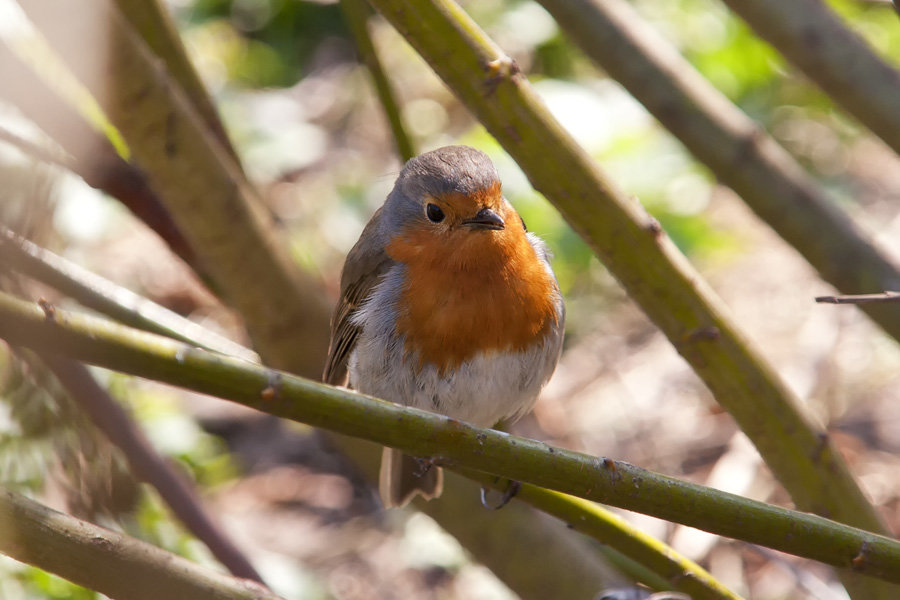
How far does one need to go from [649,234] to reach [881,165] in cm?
456

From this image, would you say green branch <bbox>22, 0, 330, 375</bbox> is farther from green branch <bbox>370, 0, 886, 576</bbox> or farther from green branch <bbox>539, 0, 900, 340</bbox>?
green branch <bbox>539, 0, 900, 340</bbox>

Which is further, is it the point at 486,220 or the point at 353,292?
the point at 353,292

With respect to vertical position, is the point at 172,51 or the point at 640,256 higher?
the point at 172,51

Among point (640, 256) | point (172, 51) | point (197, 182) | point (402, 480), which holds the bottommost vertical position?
point (402, 480)

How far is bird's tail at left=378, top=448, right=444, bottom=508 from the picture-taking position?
277 cm

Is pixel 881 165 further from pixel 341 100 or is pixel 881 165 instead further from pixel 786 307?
pixel 341 100

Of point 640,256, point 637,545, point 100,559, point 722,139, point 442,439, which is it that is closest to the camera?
point 442,439

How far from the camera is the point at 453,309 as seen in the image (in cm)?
266

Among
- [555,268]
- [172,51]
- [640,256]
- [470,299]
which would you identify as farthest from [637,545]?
[555,268]

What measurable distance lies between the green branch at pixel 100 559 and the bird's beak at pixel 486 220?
126 centimetres

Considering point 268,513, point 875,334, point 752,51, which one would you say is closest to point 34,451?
point 268,513

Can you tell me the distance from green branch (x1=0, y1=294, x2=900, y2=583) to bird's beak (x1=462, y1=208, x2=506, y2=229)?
1.14m

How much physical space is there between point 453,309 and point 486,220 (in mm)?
244

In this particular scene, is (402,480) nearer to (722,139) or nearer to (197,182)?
(197,182)
